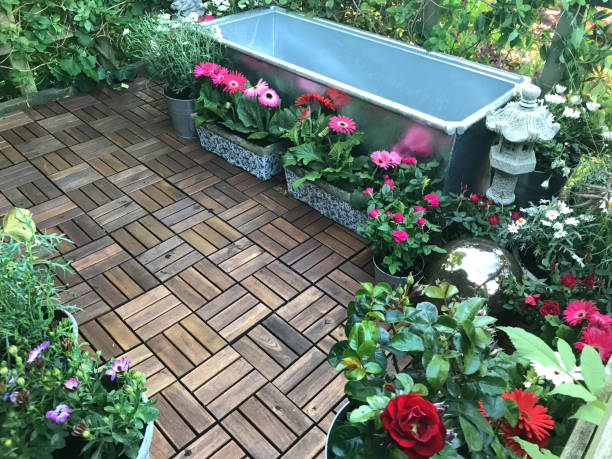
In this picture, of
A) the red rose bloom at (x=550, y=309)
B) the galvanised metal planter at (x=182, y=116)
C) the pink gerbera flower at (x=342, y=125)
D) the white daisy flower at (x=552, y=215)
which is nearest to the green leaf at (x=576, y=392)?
the red rose bloom at (x=550, y=309)

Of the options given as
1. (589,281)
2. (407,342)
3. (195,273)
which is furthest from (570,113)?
(195,273)

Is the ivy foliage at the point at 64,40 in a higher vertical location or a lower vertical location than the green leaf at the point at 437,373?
lower

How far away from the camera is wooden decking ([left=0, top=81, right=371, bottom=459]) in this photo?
5.97 ft

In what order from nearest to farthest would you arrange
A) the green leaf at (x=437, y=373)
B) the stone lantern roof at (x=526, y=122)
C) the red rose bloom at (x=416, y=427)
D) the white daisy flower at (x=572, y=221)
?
1. the red rose bloom at (x=416, y=427)
2. the green leaf at (x=437, y=373)
3. the white daisy flower at (x=572, y=221)
4. the stone lantern roof at (x=526, y=122)

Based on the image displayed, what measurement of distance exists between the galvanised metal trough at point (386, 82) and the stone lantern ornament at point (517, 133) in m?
0.13

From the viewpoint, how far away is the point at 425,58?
2781mm

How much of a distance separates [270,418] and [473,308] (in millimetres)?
1047

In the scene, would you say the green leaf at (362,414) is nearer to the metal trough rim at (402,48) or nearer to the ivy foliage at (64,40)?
the metal trough rim at (402,48)

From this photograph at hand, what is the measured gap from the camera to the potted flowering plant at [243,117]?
2768mm

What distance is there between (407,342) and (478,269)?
996 mm

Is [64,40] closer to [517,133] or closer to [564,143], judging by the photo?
[517,133]

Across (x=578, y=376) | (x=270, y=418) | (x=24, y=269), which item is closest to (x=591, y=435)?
(x=578, y=376)

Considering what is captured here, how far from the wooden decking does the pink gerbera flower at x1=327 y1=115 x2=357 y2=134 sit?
0.54m

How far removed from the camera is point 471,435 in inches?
35.9
